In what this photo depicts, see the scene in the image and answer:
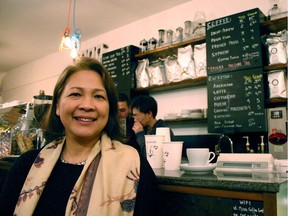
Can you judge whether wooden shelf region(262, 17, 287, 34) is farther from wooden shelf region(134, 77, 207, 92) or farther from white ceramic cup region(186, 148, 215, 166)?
white ceramic cup region(186, 148, 215, 166)

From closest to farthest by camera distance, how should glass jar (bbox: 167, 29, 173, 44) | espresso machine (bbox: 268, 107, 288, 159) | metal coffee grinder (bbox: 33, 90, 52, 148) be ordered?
metal coffee grinder (bbox: 33, 90, 52, 148)
espresso machine (bbox: 268, 107, 288, 159)
glass jar (bbox: 167, 29, 173, 44)

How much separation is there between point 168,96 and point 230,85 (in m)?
1.11

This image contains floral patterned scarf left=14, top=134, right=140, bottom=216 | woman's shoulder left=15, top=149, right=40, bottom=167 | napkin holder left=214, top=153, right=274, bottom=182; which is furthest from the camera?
woman's shoulder left=15, top=149, right=40, bottom=167

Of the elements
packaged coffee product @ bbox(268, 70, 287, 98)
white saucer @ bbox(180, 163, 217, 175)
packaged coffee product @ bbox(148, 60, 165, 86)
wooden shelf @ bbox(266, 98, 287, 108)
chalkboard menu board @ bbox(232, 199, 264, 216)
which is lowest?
chalkboard menu board @ bbox(232, 199, 264, 216)

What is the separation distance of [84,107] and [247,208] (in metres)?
0.79

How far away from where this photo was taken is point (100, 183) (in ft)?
3.71

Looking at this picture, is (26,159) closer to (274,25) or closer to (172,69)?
(172,69)

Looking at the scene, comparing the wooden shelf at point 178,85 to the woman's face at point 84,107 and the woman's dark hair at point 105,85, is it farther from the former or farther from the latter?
the woman's face at point 84,107

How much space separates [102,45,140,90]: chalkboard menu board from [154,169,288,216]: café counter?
3.10m

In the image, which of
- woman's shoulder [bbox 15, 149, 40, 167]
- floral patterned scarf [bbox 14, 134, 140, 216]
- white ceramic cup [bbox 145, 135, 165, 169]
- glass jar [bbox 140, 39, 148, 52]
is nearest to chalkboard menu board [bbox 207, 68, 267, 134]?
glass jar [bbox 140, 39, 148, 52]

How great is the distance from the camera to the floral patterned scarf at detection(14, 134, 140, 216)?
1.06 m

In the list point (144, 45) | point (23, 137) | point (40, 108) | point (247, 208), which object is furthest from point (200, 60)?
point (247, 208)

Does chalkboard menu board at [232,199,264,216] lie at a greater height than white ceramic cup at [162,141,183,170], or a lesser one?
lesser

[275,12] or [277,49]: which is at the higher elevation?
Result: [275,12]
